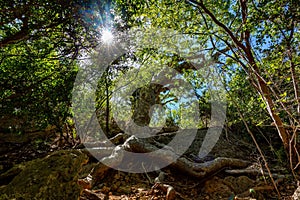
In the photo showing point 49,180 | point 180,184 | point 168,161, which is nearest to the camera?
point 49,180

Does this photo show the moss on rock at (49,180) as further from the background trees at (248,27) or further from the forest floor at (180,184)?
the background trees at (248,27)

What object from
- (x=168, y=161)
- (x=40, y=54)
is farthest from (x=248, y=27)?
(x=40, y=54)

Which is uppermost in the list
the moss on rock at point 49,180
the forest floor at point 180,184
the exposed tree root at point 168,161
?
the moss on rock at point 49,180

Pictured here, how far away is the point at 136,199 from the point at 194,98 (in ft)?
19.2

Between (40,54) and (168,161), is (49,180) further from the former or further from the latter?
(168,161)

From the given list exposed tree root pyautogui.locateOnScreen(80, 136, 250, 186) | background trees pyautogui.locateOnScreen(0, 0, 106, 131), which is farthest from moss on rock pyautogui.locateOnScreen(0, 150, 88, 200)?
background trees pyautogui.locateOnScreen(0, 0, 106, 131)

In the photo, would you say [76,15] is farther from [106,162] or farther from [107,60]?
[106,162]

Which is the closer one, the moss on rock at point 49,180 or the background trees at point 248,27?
the moss on rock at point 49,180

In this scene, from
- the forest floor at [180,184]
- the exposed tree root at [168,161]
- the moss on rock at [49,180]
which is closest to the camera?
the moss on rock at [49,180]

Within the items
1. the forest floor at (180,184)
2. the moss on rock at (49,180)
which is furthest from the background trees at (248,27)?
the moss on rock at (49,180)

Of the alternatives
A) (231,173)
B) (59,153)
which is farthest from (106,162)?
(231,173)

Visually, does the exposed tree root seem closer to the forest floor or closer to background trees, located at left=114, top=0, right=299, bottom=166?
the forest floor

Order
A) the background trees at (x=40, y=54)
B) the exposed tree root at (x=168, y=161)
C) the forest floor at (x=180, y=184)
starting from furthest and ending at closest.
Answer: the exposed tree root at (x=168, y=161), the forest floor at (x=180, y=184), the background trees at (x=40, y=54)

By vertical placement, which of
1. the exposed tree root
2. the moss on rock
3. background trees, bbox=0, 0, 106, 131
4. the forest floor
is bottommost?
the forest floor
